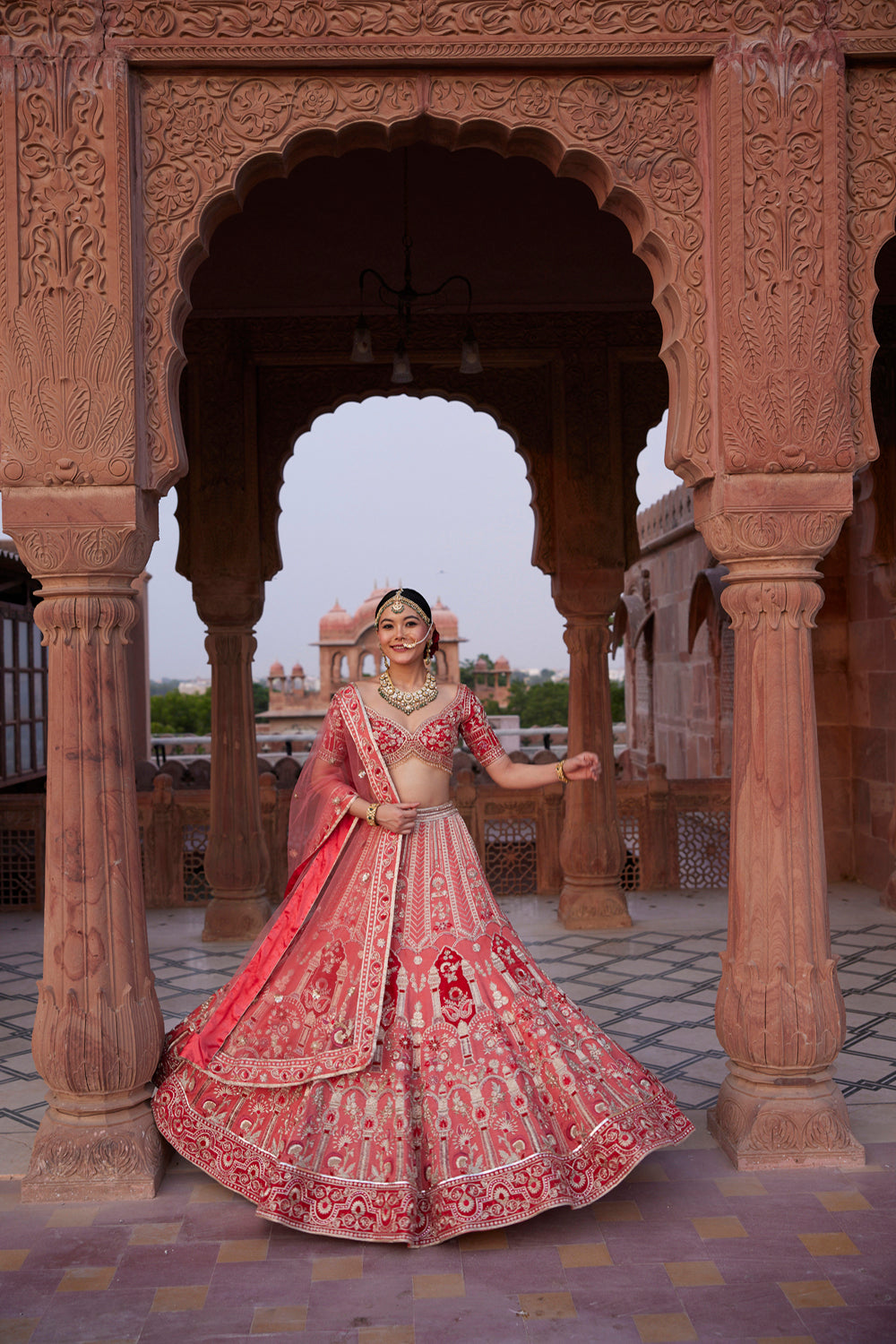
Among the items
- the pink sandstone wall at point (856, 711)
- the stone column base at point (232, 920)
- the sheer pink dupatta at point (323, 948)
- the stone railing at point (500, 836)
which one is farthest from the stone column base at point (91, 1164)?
the pink sandstone wall at point (856, 711)

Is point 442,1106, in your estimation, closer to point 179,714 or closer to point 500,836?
point 500,836

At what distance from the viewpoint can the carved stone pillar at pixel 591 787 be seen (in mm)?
7543

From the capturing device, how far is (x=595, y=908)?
24.8ft

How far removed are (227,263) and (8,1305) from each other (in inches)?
195

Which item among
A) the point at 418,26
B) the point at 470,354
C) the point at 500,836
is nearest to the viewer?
the point at 418,26

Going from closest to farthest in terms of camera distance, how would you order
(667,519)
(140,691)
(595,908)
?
(595,908)
(140,691)
(667,519)

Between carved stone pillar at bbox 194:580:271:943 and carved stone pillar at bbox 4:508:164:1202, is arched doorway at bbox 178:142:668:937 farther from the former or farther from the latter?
carved stone pillar at bbox 4:508:164:1202

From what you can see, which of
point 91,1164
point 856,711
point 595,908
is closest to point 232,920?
point 595,908

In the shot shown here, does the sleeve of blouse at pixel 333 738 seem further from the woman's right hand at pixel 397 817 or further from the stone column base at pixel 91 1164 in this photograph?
the stone column base at pixel 91 1164

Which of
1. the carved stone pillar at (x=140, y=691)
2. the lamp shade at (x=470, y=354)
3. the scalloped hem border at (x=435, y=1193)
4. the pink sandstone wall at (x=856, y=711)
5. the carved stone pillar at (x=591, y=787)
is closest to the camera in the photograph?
the scalloped hem border at (x=435, y=1193)

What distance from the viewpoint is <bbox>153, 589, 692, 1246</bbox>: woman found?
3189 millimetres

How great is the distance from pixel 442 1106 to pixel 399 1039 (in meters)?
0.22

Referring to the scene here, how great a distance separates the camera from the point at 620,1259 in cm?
311

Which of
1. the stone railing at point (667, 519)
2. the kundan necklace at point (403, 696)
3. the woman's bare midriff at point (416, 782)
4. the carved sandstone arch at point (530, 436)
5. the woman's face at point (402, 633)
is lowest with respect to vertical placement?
the woman's bare midriff at point (416, 782)
